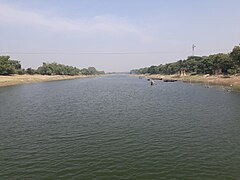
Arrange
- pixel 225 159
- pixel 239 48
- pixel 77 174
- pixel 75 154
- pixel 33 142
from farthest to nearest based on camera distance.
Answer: pixel 239 48 → pixel 33 142 → pixel 75 154 → pixel 225 159 → pixel 77 174

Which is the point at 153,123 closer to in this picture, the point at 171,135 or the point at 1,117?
the point at 171,135

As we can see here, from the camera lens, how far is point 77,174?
18.9 meters

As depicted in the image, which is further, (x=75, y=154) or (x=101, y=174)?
(x=75, y=154)

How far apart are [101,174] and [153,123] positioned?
17912mm

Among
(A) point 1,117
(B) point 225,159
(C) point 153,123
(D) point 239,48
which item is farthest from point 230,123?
(D) point 239,48

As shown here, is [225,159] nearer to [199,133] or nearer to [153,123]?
[199,133]

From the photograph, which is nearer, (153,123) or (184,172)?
(184,172)

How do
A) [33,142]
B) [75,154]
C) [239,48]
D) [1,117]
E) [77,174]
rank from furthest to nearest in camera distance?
[239,48] → [1,117] → [33,142] → [75,154] → [77,174]

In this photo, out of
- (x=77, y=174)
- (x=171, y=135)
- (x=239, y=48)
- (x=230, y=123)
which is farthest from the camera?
(x=239, y=48)

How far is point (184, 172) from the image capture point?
19031 mm

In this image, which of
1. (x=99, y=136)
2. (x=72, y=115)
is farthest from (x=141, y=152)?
(x=72, y=115)

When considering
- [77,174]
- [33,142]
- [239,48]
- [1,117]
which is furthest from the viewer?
[239,48]

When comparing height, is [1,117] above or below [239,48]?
below

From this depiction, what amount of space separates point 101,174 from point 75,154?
17.1 feet
